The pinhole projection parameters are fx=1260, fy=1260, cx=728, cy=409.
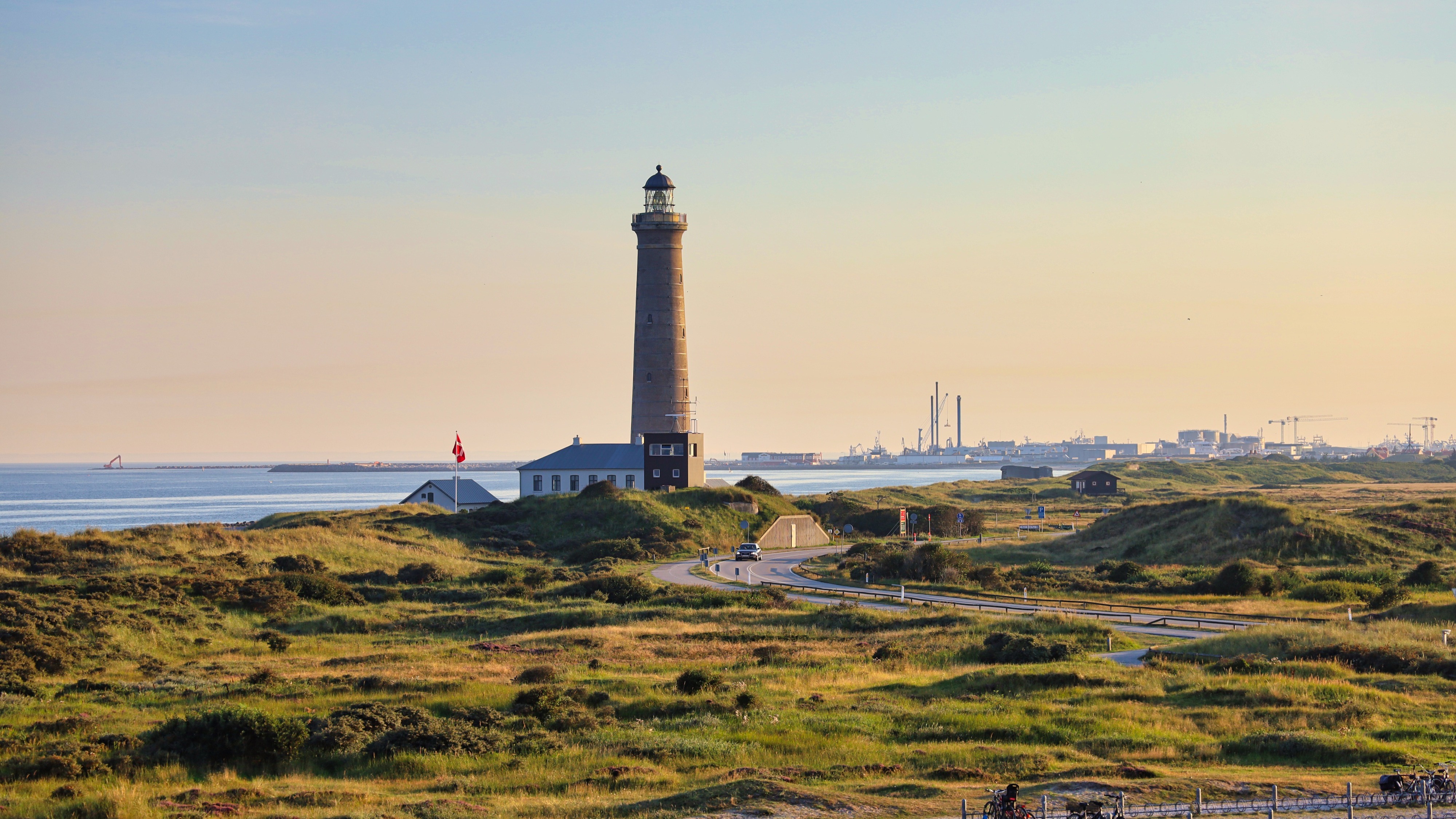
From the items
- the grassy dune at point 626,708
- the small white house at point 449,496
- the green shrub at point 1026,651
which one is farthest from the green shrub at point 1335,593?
the small white house at point 449,496

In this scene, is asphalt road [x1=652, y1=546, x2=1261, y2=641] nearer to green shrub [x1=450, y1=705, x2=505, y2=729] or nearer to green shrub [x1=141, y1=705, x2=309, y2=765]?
green shrub [x1=450, y1=705, x2=505, y2=729]

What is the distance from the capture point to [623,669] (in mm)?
35469

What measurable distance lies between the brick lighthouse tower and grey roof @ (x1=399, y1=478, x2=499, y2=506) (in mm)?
14173

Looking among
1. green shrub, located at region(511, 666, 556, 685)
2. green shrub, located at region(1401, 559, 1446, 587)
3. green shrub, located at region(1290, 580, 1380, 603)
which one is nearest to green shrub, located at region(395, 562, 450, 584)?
green shrub, located at region(511, 666, 556, 685)

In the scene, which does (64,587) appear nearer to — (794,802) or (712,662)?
(712,662)

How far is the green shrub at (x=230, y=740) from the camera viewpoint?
23094 mm

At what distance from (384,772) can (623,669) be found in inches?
522

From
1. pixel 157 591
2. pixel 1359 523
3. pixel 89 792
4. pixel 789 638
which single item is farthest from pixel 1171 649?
pixel 1359 523

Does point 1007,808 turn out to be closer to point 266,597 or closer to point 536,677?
point 536,677

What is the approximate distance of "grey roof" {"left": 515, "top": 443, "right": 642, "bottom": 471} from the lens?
10331 centimetres

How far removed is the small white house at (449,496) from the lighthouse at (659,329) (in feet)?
47.1

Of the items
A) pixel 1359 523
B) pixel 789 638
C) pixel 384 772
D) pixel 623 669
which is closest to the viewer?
pixel 384 772

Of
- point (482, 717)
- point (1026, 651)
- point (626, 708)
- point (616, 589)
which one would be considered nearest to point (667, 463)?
point (616, 589)

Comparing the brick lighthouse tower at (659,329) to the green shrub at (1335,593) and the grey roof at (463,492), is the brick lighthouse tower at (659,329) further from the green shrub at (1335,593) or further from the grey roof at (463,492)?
the green shrub at (1335,593)
